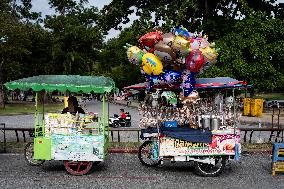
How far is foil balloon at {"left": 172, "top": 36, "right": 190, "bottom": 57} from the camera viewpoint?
11.5 m

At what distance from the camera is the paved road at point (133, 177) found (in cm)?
1048

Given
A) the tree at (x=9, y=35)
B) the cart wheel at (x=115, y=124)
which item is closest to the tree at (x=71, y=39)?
the tree at (x=9, y=35)

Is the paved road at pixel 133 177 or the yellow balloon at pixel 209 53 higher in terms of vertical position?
the yellow balloon at pixel 209 53

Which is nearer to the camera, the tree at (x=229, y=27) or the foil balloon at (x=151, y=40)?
the foil balloon at (x=151, y=40)

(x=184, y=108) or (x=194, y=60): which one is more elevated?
(x=194, y=60)

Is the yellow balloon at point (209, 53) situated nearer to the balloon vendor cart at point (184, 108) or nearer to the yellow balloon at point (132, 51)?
the balloon vendor cart at point (184, 108)

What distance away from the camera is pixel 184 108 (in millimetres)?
11930

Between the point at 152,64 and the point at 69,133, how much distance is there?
9.69ft

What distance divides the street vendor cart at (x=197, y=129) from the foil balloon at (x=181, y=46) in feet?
3.56

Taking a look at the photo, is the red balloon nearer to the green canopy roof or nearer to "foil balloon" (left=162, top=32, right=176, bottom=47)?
"foil balloon" (left=162, top=32, right=176, bottom=47)

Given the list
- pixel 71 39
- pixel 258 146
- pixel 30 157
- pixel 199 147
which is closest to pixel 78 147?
pixel 30 157

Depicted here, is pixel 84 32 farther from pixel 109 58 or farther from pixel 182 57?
pixel 182 57

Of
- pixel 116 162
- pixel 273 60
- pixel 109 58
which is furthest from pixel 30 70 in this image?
pixel 116 162

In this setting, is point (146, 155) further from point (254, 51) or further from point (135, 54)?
point (254, 51)
